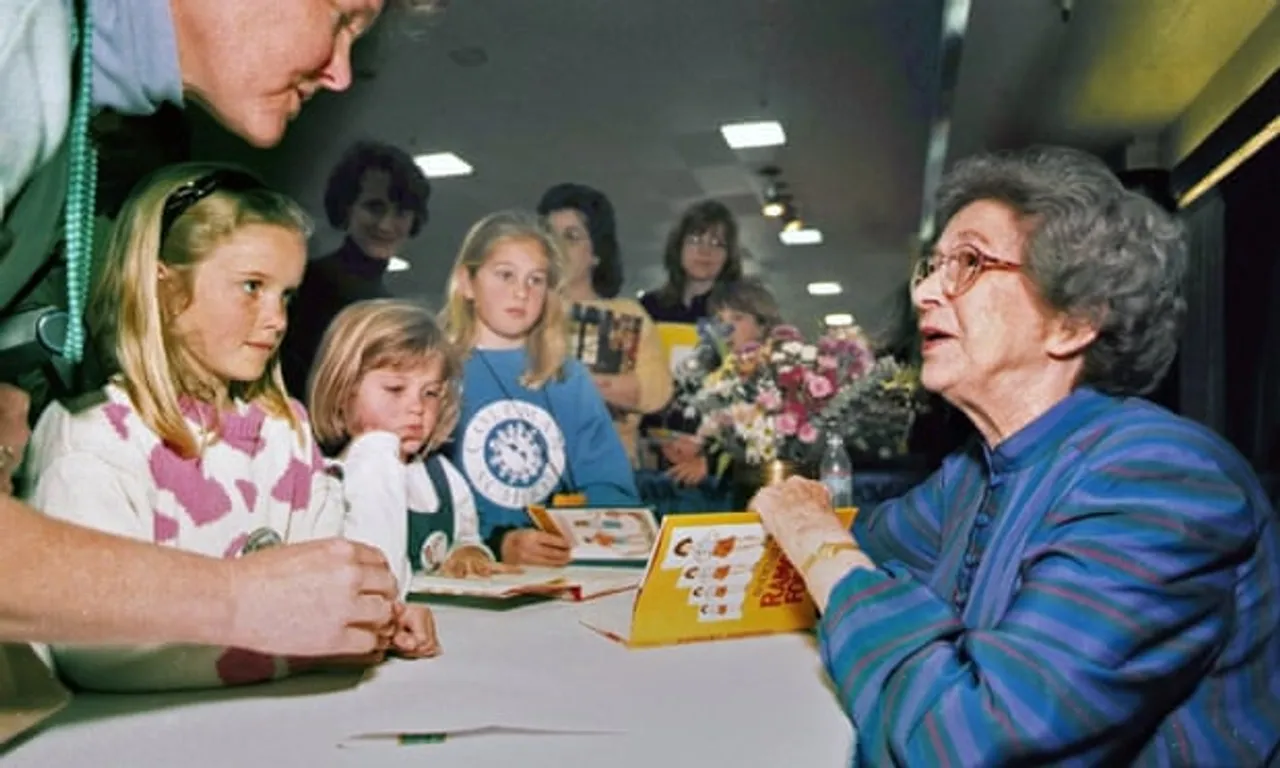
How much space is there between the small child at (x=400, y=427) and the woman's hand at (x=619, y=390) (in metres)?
0.25

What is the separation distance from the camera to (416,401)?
1413 mm

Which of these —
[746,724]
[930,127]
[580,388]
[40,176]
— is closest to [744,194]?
[930,127]

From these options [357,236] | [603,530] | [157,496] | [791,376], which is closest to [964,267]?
[791,376]

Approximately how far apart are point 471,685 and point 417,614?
0.15 m

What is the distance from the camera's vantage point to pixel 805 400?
5.10 ft

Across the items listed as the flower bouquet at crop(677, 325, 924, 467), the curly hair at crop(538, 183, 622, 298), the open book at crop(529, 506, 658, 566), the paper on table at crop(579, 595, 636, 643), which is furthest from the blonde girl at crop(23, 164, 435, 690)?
the flower bouquet at crop(677, 325, 924, 467)

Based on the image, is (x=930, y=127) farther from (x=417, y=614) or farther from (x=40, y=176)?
(x=40, y=176)

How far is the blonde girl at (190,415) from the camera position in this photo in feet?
3.27

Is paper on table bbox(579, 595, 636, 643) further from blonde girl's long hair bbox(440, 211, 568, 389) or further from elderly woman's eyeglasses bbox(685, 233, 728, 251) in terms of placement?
elderly woman's eyeglasses bbox(685, 233, 728, 251)

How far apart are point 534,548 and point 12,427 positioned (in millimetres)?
731

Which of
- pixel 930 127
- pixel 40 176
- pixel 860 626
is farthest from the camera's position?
pixel 930 127

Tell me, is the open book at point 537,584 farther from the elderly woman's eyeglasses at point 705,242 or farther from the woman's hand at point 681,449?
the elderly woman's eyeglasses at point 705,242

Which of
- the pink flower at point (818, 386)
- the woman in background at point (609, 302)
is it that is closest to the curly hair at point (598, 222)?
the woman in background at point (609, 302)

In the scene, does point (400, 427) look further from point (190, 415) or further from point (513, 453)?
point (190, 415)
